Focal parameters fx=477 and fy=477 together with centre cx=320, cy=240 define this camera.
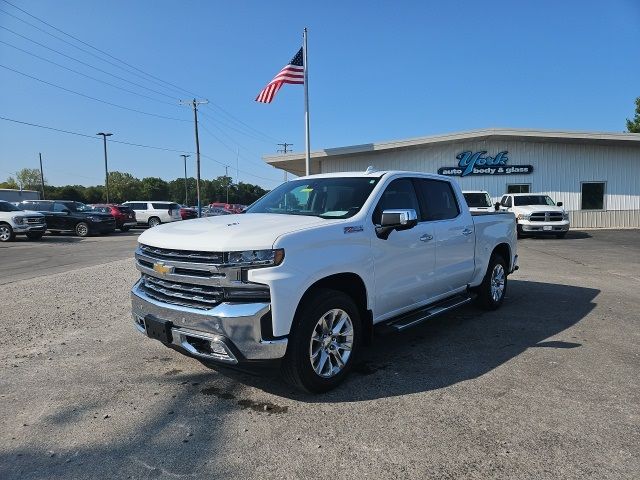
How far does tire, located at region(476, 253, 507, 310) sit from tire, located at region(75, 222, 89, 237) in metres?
21.6

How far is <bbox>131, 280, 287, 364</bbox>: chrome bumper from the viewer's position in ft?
11.3

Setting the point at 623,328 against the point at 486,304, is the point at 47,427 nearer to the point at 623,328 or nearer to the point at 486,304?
the point at 486,304

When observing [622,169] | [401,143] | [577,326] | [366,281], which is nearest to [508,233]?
[577,326]

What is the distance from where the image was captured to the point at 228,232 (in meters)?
3.73

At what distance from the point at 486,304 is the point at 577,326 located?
116cm

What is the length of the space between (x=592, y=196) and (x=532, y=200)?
256 inches

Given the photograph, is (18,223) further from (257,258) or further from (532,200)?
(532,200)

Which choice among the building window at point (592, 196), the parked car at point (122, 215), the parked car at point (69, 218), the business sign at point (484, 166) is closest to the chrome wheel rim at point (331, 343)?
the business sign at point (484, 166)

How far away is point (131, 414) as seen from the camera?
12.0 ft

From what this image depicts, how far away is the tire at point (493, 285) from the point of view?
6660mm

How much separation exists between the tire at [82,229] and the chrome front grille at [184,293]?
21.6 meters

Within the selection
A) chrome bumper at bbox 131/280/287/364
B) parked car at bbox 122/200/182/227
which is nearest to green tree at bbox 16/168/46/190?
parked car at bbox 122/200/182/227

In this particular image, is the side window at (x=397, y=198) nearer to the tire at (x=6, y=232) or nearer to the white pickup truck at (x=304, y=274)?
the white pickup truck at (x=304, y=274)

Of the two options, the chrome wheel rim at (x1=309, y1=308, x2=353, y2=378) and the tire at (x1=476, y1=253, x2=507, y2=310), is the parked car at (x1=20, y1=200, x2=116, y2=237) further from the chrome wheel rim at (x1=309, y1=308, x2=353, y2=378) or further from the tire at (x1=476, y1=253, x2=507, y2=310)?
the chrome wheel rim at (x1=309, y1=308, x2=353, y2=378)
